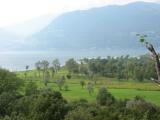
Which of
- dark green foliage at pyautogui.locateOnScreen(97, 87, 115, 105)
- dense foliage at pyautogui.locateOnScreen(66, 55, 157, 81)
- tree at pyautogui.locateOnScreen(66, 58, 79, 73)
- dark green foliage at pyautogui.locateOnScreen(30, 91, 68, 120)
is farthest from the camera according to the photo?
tree at pyautogui.locateOnScreen(66, 58, 79, 73)

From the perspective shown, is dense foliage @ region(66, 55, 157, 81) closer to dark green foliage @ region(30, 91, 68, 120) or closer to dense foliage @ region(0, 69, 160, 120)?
dense foliage @ region(0, 69, 160, 120)

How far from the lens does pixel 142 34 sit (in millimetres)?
6102

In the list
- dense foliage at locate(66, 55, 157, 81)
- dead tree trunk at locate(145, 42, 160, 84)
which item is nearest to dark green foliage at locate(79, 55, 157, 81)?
dense foliage at locate(66, 55, 157, 81)

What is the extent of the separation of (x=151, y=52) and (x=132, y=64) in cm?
12532

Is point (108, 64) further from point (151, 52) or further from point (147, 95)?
point (151, 52)

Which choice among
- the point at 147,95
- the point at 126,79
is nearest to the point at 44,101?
the point at 147,95

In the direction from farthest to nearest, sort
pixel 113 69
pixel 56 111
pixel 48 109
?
pixel 113 69 < pixel 56 111 < pixel 48 109

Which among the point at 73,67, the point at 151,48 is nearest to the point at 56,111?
the point at 151,48

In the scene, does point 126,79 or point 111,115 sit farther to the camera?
point 126,79

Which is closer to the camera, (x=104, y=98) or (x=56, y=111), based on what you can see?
(x=56, y=111)

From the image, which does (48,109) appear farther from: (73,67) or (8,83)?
(73,67)

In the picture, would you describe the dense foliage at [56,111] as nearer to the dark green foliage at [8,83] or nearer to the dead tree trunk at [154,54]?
the dark green foliage at [8,83]

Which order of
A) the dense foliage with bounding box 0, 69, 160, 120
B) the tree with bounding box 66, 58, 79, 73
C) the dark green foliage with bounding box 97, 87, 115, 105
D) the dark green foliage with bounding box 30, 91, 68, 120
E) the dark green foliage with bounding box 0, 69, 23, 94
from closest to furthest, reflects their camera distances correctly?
1. the dense foliage with bounding box 0, 69, 160, 120
2. the dark green foliage with bounding box 30, 91, 68, 120
3. the dark green foliage with bounding box 0, 69, 23, 94
4. the dark green foliage with bounding box 97, 87, 115, 105
5. the tree with bounding box 66, 58, 79, 73

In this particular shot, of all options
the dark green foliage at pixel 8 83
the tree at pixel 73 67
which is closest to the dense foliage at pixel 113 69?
the tree at pixel 73 67
